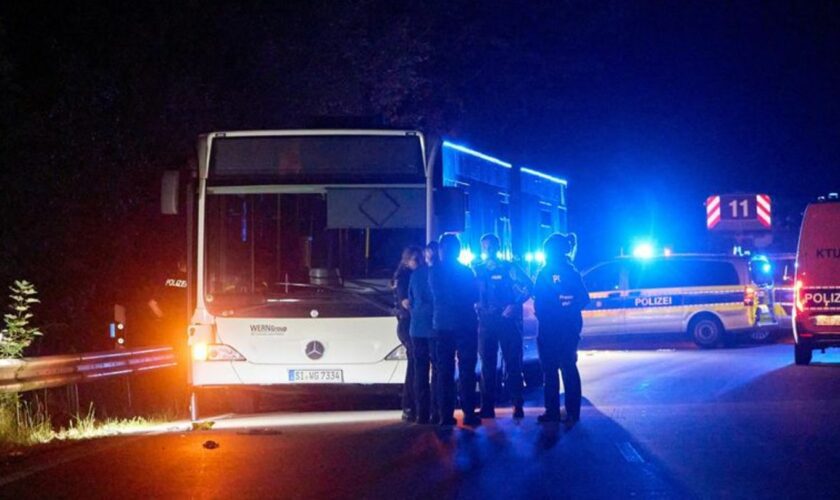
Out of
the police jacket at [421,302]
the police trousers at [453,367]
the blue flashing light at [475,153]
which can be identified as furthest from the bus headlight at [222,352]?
the blue flashing light at [475,153]

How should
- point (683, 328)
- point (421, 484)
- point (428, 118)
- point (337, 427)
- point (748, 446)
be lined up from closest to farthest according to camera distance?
point (421, 484)
point (748, 446)
point (337, 427)
point (683, 328)
point (428, 118)

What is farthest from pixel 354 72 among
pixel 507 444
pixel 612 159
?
pixel 612 159

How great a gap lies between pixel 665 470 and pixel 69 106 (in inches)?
515

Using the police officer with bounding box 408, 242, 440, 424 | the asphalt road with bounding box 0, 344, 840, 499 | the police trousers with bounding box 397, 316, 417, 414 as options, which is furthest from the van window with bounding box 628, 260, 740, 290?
the police officer with bounding box 408, 242, 440, 424

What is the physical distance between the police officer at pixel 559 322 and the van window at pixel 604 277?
15986mm

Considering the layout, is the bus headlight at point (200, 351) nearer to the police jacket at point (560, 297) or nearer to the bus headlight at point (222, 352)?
the bus headlight at point (222, 352)

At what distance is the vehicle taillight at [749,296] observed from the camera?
30.4 meters

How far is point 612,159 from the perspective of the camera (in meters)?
48.2

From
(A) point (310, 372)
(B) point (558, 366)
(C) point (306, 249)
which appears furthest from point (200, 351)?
(B) point (558, 366)

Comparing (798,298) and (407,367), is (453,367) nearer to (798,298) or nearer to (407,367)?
(407,367)

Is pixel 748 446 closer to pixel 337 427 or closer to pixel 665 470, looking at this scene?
pixel 665 470

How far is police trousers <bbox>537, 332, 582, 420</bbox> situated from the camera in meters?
15.3

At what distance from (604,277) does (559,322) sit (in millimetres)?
16290

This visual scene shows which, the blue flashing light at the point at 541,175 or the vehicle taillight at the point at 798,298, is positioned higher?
the blue flashing light at the point at 541,175
